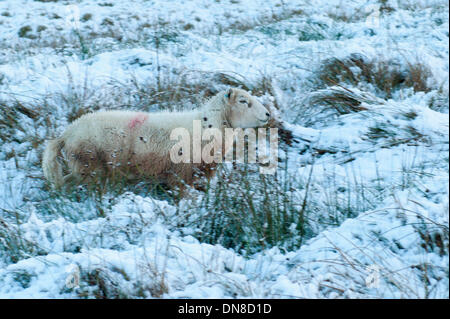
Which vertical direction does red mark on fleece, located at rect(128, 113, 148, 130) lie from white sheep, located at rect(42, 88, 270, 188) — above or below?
above

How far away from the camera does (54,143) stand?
4180 millimetres

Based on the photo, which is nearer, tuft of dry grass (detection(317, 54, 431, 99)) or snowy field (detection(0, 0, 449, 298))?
snowy field (detection(0, 0, 449, 298))

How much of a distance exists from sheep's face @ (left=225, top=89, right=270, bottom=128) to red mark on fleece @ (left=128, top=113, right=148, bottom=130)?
31.2 inches

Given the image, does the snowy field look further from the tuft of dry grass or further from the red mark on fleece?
the red mark on fleece

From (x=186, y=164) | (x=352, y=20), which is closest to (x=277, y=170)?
(x=186, y=164)

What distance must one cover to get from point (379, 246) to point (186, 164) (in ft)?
6.64

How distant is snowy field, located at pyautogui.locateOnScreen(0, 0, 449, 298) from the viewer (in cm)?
253

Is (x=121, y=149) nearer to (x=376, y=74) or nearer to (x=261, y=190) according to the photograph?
(x=261, y=190)

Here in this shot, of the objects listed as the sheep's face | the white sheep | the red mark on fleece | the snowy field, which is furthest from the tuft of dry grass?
the red mark on fleece

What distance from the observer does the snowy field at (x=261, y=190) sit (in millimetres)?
2531

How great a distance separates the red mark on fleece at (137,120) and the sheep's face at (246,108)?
0.79 meters

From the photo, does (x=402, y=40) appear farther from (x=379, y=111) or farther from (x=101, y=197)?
(x=101, y=197)
